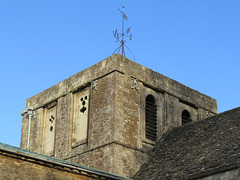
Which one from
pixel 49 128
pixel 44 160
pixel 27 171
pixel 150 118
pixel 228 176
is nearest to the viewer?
pixel 27 171

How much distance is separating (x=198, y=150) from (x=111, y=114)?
4795 millimetres

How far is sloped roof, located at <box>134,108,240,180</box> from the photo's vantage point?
22792 millimetres

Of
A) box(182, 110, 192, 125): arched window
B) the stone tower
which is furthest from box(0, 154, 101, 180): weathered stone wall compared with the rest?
box(182, 110, 192, 125): arched window

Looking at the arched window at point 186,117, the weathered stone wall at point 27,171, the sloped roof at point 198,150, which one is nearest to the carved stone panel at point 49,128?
the sloped roof at point 198,150

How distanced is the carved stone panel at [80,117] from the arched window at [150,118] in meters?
3.12

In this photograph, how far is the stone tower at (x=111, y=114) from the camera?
2745cm

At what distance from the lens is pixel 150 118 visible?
29703 mm

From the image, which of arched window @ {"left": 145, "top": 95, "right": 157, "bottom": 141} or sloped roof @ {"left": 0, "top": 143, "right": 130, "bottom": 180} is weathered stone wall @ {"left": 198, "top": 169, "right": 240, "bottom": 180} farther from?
arched window @ {"left": 145, "top": 95, "right": 157, "bottom": 141}

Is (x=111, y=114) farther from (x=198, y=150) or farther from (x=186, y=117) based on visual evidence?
(x=186, y=117)

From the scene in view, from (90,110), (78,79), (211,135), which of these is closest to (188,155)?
(211,135)

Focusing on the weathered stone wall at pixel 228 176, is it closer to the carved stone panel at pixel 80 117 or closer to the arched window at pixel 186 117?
the carved stone panel at pixel 80 117

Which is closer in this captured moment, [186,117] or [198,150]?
[198,150]

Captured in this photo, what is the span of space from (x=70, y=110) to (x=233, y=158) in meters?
10.8

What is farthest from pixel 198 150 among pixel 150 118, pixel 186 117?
pixel 186 117
